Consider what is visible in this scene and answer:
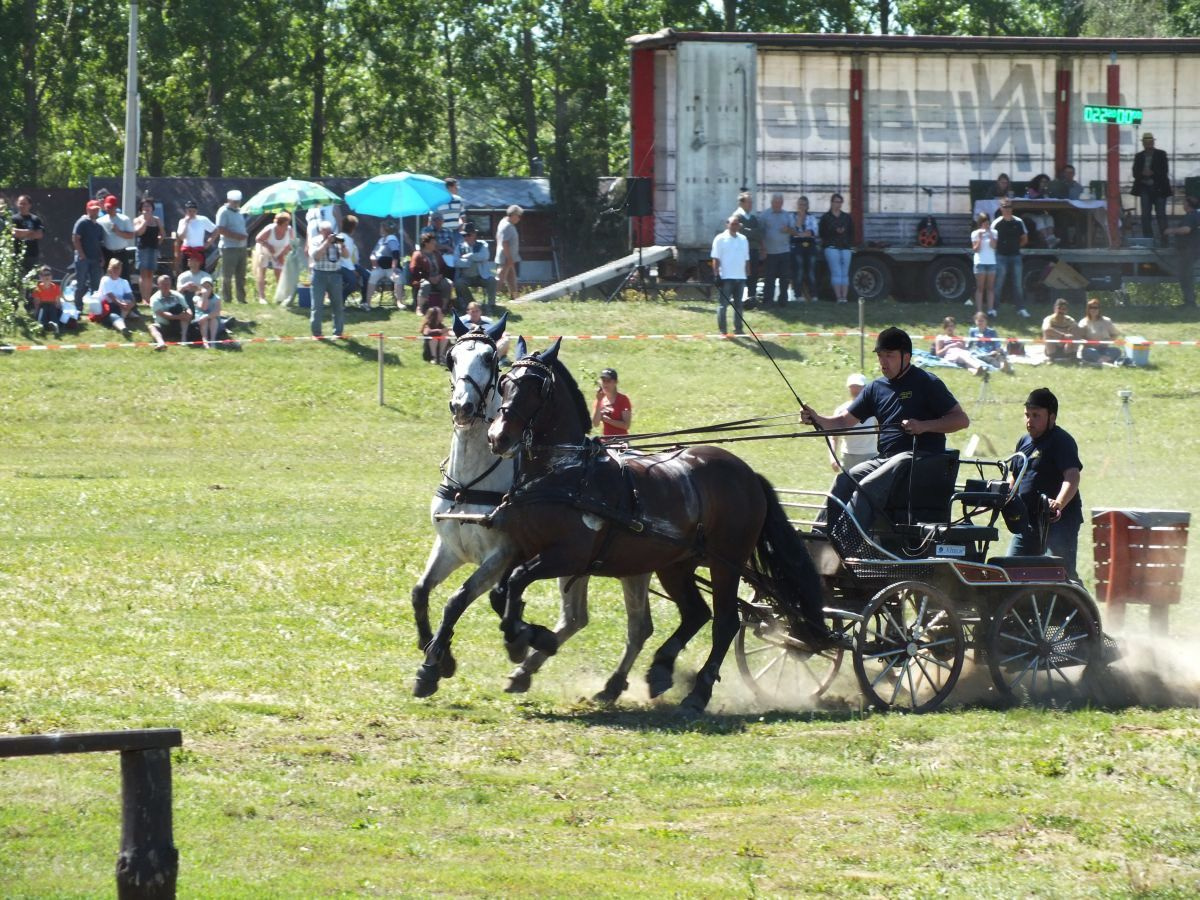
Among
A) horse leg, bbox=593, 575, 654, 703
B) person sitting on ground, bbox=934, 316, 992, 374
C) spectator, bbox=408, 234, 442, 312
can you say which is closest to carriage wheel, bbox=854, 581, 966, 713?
horse leg, bbox=593, 575, 654, 703

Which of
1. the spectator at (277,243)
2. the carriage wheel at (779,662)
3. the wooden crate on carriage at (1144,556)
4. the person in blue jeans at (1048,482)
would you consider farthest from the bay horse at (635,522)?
the spectator at (277,243)

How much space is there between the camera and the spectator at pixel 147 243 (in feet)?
87.7

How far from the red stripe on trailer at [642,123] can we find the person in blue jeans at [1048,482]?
67.0ft

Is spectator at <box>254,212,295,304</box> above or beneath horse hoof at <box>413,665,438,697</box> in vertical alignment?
above

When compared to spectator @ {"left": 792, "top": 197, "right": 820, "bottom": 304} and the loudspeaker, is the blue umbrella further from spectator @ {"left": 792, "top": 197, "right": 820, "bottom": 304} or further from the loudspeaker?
spectator @ {"left": 792, "top": 197, "right": 820, "bottom": 304}

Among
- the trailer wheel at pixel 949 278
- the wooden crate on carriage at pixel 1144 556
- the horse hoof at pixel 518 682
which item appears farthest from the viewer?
the trailer wheel at pixel 949 278

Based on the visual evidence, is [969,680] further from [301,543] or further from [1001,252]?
[1001,252]

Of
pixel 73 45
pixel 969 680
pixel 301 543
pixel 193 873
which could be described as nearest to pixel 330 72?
pixel 73 45

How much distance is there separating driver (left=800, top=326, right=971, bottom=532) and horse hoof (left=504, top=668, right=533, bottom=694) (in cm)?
205

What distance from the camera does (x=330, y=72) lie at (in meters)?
55.7

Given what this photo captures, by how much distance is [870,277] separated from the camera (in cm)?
3094

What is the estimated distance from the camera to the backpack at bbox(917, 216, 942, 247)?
102ft

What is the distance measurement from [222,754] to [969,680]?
480 cm

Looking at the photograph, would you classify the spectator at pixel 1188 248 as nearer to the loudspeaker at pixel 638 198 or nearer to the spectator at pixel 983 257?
the spectator at pixel 983 257
